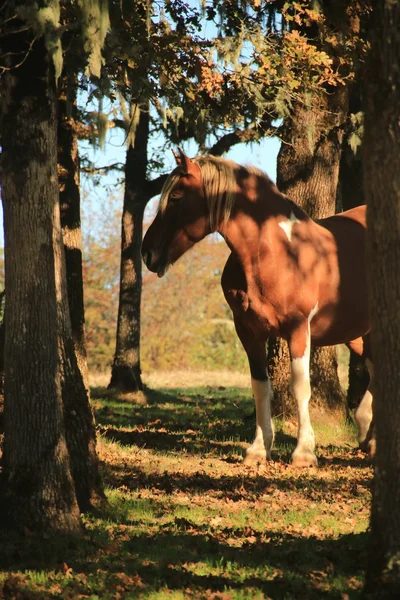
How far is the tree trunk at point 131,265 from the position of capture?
18438mm

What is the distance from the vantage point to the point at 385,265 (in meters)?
4.74

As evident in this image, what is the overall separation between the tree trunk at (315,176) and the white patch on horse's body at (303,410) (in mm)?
2665

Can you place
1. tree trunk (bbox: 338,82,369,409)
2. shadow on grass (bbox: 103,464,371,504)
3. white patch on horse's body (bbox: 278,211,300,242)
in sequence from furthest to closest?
tree trunk (bbox: 338,82,369,409) → white patch on horse's body (bbox: 278,211,300,242) → shadow on grass (bbox: 103,464,371,504)

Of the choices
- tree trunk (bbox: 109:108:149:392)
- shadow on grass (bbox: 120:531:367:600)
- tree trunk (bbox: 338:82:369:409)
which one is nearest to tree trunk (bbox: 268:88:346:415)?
tree trunk (bbox: 338:82:369:409)

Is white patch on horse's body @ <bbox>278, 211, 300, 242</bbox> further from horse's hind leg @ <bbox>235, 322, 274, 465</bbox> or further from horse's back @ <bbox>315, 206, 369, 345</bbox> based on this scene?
horse's hind leg @ <bbox>235, 322, 274, 465</bbox>

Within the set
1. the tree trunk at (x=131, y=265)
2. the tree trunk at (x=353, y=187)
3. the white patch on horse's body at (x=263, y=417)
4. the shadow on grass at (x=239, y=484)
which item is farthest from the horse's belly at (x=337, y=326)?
the tree trunk at (x=131, y=265)

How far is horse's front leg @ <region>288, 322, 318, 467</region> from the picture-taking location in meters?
10.0

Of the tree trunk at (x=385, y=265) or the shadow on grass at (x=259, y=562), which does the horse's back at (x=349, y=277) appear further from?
the tree trunk at (x=385, y=265)

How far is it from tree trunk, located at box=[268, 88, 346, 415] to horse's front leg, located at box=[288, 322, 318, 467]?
267 centimetres

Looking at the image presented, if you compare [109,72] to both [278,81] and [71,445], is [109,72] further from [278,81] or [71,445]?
[71,445]

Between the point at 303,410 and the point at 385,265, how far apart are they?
568cm

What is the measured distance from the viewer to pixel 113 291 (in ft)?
116

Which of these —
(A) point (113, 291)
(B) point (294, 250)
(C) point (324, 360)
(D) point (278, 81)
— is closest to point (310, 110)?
(D) point (278, 81)

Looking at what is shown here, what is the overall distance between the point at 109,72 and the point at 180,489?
501 centimetres
